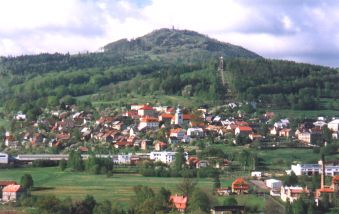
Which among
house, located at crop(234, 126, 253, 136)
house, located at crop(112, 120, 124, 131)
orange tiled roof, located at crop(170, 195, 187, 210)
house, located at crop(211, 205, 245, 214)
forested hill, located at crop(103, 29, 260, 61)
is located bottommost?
house, located at crop(211, 205, 245, 214)

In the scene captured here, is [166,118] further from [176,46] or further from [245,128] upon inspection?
[176,46]

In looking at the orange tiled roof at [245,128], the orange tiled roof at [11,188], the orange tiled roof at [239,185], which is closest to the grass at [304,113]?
the orange tiled roof at [245,128]

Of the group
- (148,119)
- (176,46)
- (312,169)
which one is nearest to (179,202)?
(312,169)

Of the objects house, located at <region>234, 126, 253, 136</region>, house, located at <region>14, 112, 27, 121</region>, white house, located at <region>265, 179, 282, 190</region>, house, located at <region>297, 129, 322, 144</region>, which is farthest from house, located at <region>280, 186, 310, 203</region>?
house, located at <region>14, 112, 27, 121</region>

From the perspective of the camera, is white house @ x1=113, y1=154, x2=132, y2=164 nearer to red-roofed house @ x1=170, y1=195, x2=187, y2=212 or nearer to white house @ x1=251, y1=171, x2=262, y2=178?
white house @ x1=251, y1=171, x2=262, y2=178

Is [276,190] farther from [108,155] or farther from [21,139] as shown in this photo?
[21,139]

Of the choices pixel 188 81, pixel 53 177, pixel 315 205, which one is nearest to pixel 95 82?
pixel 188 81

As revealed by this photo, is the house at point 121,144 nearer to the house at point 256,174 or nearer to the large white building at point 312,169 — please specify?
the house at point 256,174
